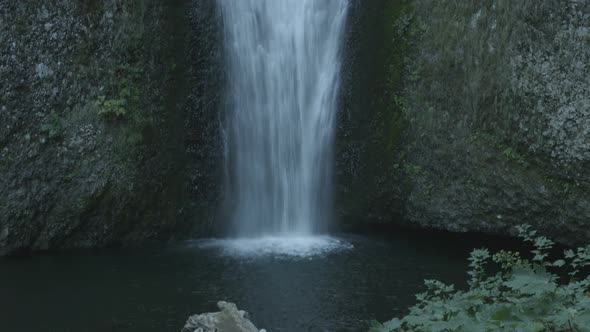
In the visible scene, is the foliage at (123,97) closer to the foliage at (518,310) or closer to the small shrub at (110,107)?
the small shrub at (110,107)

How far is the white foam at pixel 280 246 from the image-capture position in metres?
7.88

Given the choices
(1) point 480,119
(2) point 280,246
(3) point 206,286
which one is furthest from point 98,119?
(1) point 480,119

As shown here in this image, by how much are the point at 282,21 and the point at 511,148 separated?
3545 mm

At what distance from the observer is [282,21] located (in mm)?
8938

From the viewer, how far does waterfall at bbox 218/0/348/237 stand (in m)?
8.77

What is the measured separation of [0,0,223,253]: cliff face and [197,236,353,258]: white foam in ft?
2.19

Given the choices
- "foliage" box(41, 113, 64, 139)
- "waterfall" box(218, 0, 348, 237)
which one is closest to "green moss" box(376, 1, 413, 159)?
"waterfall" box(218, 0, 348, 237)

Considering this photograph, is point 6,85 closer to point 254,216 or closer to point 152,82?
point 152,82

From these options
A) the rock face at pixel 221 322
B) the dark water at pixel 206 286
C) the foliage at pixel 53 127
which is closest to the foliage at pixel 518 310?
the rock face at pixel 221 322

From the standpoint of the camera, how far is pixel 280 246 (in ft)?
26.7

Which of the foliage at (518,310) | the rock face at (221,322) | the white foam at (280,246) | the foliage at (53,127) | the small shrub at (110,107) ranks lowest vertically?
the rock face at (221,322)

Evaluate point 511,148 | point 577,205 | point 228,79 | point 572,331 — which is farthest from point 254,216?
point 572,331

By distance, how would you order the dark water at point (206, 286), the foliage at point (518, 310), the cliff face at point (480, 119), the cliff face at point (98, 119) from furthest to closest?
the cliff face at point (98, 119) → the cliff face at point (480, 119) → the dark water at point (206, 286) → the foliage at point (518, 310)

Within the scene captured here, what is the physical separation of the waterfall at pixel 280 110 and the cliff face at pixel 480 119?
48 cm
